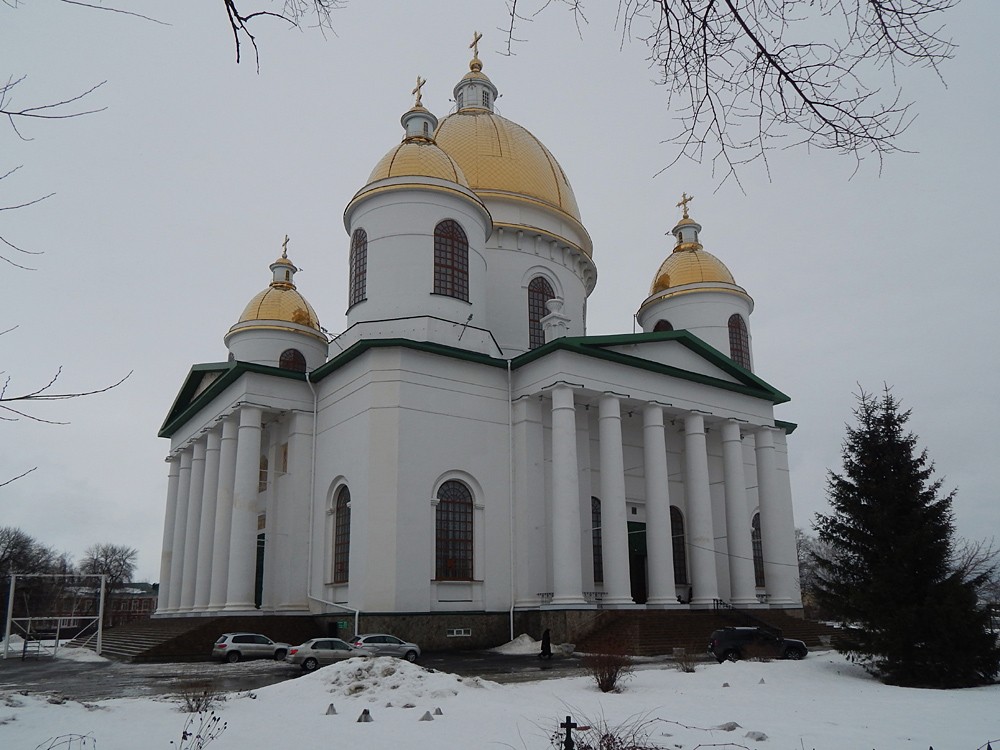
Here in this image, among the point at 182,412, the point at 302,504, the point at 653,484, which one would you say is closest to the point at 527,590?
the point at 653,484

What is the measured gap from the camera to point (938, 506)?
628 inches

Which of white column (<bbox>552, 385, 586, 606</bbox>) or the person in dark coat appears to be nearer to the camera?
the person in dark coat

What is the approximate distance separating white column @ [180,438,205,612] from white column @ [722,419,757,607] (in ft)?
60.6

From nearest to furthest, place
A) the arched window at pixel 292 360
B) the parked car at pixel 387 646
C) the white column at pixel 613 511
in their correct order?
the parked car at pixel 387 646 < the white column at pixel 613 511 < the arched window at pixel 292 360

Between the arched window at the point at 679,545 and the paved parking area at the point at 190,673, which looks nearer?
the paved parking area at the point at 190,673

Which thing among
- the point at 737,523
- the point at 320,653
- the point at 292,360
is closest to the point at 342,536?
the point at 320,653

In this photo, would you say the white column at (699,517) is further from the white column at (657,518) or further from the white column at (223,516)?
the white column at (223,516)

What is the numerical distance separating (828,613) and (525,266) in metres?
18.5

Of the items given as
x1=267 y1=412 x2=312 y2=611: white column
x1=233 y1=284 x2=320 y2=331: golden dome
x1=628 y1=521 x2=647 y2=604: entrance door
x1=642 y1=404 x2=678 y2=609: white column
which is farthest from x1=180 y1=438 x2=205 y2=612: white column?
x1=642 y1=404 x2=678 y2=609: white column

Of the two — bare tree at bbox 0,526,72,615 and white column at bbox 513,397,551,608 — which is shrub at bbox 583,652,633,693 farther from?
bare tree at bbox 0,526,72,615

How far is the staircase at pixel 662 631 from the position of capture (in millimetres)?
22188

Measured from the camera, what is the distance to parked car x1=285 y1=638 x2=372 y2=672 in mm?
18812

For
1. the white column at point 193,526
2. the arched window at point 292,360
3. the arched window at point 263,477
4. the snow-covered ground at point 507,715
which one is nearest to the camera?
the snow-covered ground at point 507,715

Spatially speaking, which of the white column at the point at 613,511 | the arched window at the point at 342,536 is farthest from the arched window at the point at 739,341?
the arched window at the point at 342,536
